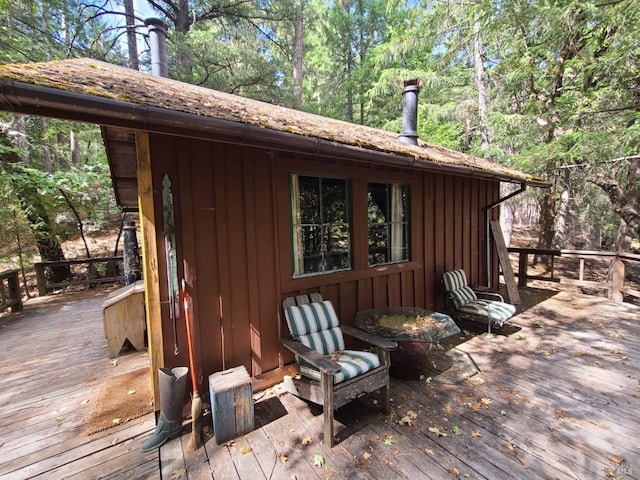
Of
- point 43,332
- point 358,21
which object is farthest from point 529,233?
point 43,332

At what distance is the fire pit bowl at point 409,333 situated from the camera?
2754 millimetres

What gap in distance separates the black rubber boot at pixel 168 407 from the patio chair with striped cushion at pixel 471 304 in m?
3.84

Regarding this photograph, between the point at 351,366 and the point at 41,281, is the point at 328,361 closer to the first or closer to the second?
the point at 351,366

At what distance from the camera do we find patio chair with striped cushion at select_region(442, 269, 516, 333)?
3917 mm

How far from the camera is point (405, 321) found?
318 centimetres

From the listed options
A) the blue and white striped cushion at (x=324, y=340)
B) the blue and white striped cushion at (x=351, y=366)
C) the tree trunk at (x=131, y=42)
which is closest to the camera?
the blue and white striped cushion at (x=351, y=366)

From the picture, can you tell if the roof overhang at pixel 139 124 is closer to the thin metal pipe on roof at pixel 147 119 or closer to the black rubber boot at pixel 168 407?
the thin metal pipe on roof at pixel 147 119

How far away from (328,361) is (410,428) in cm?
88

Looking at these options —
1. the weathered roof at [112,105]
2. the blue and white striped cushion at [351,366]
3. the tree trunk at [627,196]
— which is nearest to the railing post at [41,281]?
the weathered roof at [112,105]

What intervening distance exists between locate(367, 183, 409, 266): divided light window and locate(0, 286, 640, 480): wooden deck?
1.53 metres

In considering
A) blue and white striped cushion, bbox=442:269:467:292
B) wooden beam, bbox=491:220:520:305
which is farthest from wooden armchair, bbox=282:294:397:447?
wooden beam, bbox=491:220:520:305

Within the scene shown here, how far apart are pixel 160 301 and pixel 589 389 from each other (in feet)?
13.7

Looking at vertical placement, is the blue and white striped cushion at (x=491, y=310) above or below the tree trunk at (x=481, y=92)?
below

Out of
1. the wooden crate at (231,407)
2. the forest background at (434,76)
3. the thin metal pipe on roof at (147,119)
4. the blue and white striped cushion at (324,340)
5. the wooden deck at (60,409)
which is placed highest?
the forest background at (434,76)
